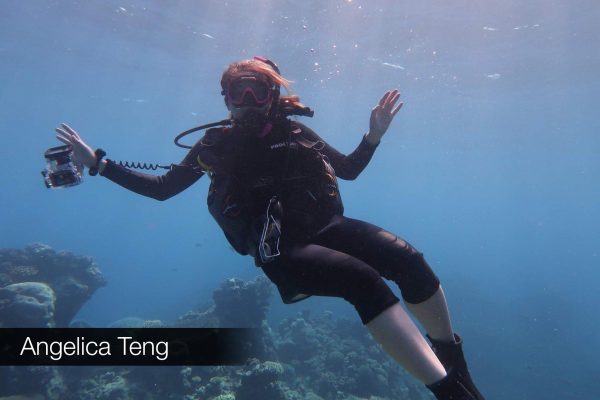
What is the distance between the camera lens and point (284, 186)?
131 inches

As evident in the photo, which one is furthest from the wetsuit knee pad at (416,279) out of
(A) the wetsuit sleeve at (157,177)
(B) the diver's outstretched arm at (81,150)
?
(B) the diver's outstretched arm at (81,150)

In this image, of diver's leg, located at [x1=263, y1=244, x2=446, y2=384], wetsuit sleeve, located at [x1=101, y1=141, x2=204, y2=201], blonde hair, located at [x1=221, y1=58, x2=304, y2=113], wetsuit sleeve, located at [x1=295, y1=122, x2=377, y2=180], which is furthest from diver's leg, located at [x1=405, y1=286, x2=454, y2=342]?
wetsuit sleeve, located at [x1=101, y1=141, x2=204, y2=201]

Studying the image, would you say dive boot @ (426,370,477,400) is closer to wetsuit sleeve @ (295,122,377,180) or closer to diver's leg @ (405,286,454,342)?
diver's leg @ (405,286,454,342)

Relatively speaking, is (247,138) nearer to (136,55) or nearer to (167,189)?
(167,189)

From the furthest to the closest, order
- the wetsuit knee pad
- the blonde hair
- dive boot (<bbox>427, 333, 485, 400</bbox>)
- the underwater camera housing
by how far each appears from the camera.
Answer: the underwater camera housing
the blonde hair
the wetsuit knee pad
dive boot (<bbox>427, 333, 485, 400</bbox>)

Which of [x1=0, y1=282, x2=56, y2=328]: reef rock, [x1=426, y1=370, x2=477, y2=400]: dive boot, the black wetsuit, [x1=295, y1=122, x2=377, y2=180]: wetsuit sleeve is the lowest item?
[x1=426, y1=370, x2=477, y2=400]: dive boot

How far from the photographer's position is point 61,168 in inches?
157

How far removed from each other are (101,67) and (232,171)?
3166 centimetres

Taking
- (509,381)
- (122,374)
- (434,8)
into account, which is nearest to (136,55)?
(434,8)

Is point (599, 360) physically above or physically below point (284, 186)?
below

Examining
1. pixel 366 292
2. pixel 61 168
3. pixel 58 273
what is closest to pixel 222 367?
pixel 61 168

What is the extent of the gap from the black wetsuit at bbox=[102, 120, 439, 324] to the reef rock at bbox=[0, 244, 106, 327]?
14.2 meters

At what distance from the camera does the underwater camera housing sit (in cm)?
394

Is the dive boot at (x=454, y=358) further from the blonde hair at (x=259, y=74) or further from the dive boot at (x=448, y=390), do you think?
the blonde hair at (x=259, y=74)
